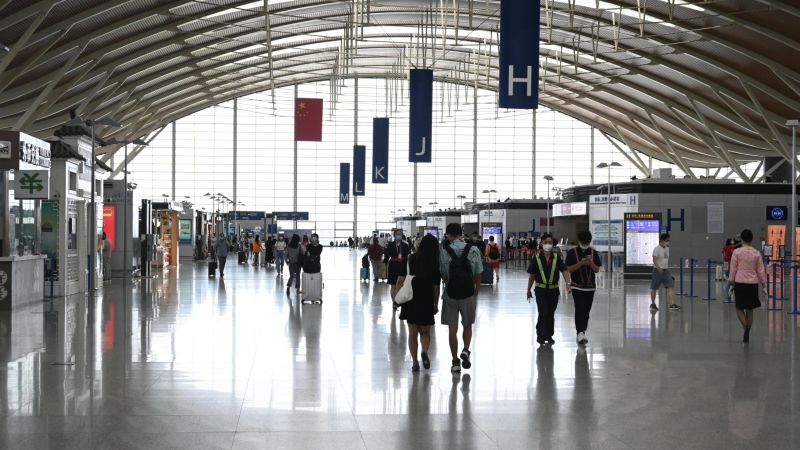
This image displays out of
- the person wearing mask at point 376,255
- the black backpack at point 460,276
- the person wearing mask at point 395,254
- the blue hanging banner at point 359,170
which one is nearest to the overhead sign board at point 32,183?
the person wearing mask at point 395,254

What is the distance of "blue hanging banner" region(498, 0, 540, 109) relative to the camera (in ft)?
55.6

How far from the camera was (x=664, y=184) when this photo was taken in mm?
35688

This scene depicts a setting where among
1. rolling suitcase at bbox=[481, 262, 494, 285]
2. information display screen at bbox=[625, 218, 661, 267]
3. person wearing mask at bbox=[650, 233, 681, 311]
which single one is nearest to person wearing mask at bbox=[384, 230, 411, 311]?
rolling suitcase at bbox=[481, 262, 494, 285]

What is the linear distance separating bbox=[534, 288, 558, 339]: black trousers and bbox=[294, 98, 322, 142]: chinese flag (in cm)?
2536

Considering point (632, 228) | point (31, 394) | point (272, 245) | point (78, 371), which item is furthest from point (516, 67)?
point (272, 245)

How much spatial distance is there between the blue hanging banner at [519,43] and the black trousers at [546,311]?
4798 millimetres

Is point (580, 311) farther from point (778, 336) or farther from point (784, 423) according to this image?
point (784, 423)

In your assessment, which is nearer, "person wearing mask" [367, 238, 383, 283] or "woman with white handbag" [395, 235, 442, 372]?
"woman with white handbag" [395, 235, 442, 372]

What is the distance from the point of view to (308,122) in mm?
38188

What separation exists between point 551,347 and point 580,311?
2.64 ft

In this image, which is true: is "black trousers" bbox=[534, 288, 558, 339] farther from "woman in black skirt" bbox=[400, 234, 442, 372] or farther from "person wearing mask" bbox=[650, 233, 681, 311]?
"person wearing mask" bbox=[650, 233, 681, 311]

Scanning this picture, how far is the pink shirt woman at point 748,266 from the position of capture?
13562 millimetres

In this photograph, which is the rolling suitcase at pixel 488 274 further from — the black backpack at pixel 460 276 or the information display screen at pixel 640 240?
the black backpack at pixel 460 276

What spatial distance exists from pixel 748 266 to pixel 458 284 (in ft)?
16.7
